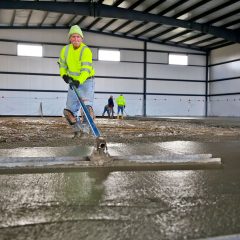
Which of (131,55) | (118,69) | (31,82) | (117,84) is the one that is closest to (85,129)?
(31,82)

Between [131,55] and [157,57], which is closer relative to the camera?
[131,55]

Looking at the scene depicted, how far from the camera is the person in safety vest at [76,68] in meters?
4.61

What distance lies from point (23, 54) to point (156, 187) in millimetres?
20827

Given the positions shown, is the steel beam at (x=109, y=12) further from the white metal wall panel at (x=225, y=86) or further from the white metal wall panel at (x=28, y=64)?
the white metal wall panel at (x=28, y=64)

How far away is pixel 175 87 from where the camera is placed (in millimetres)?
24719

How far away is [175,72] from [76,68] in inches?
818

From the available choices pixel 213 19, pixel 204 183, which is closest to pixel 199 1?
pixel 213 19

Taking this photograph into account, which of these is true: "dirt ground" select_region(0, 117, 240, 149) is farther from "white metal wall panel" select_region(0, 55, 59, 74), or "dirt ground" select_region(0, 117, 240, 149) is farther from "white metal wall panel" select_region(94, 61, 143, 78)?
"white metal wall panel" select_region(94, 61, 143, 78)

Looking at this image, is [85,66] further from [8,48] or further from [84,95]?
[8,48]

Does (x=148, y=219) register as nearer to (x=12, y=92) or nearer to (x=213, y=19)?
(x=213, y=19)

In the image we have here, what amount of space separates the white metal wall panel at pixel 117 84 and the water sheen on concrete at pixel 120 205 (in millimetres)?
20443

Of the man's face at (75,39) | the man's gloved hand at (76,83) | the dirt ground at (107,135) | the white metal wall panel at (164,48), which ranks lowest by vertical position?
the dirt ground at (107,135)

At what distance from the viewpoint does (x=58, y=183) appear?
93.4 inches

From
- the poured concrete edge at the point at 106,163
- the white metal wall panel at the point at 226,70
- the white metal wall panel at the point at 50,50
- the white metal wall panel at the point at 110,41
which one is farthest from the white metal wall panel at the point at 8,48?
the poured concrete edge at the point at 106,163
